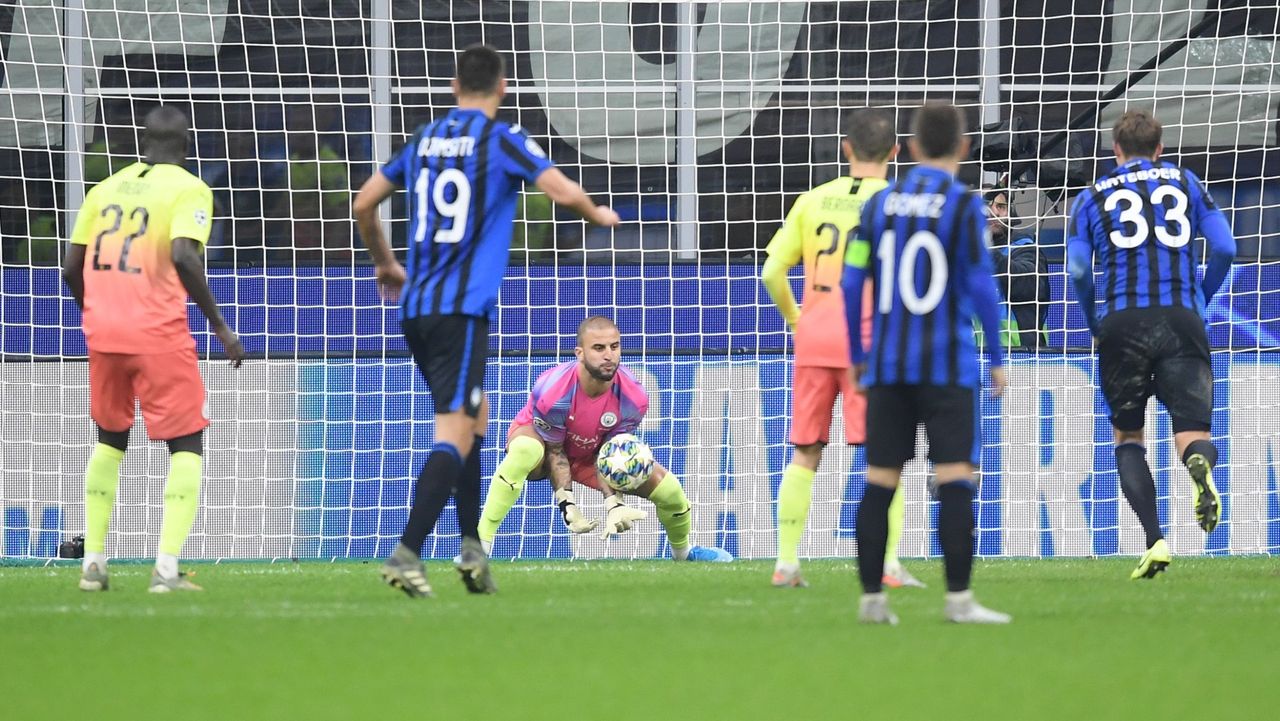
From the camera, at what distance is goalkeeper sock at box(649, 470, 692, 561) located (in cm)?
992

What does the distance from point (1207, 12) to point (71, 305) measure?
886cm

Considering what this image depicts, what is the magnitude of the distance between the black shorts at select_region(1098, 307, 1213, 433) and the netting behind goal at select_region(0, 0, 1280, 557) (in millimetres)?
3251

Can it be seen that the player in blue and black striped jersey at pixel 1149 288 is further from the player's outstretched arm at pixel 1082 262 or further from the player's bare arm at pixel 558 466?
the player's bare arm at pixel 558 466

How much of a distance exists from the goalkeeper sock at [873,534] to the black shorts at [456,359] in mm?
1722

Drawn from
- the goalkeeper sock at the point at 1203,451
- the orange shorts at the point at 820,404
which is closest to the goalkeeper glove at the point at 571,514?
the orange shorts at the point at 820,404

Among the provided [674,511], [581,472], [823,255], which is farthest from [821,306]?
[581,472]

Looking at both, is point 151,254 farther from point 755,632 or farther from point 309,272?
point 309,272

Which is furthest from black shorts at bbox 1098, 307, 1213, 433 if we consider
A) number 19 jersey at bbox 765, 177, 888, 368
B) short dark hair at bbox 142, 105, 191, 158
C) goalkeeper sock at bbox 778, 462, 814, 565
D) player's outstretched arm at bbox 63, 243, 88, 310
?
player's outstretched arm at bbox 63, 243, 88, 310

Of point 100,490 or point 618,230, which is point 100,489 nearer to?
point 100,490

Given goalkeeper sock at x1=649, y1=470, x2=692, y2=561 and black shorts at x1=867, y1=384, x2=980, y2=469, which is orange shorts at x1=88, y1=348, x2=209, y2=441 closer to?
black shorts at x1=867, y1=384, x2=980, y2=469

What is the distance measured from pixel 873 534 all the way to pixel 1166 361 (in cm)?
291

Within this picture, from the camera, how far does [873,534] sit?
5.55m

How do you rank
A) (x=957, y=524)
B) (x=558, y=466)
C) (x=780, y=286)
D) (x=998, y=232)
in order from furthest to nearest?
(x=998, y=232)
(x=558, y=466)
(x=780, y=286)
(x=957, y=524)

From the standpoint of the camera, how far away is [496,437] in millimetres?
11398
